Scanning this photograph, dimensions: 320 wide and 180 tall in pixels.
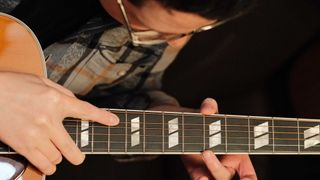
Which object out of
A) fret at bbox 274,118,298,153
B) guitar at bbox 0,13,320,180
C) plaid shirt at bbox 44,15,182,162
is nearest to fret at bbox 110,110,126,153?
guitar at bbox 0,13,320,180

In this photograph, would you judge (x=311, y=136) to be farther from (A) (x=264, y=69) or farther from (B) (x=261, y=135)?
(A) (x=264, y=69)

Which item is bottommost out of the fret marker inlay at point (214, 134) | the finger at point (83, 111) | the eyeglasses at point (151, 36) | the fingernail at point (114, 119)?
the fret marker inlay at point (214, 134)

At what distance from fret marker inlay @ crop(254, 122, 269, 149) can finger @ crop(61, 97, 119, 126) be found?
12.2 inches

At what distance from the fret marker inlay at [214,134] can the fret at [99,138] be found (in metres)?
0.20

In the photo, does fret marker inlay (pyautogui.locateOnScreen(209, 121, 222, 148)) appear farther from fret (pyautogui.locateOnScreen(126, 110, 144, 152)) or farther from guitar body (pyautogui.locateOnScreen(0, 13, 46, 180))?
guitar body (pyautogui.locateOnScreen(0, 13, 46, 180))

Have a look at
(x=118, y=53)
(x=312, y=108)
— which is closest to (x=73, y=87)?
(x=118, y=53)

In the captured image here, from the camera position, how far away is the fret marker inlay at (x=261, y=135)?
2.99 feet

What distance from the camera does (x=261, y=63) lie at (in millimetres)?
1462

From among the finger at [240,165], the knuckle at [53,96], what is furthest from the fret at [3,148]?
the finger at [240,165]

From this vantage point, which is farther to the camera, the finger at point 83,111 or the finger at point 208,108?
the finger at point 208,108

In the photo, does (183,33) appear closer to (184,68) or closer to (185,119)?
(185,119)

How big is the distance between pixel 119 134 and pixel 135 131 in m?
0.03

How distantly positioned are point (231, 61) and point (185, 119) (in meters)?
0.60

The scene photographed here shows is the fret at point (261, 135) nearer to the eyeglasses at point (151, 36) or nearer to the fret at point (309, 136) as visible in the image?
the fret at point (309, 136)
